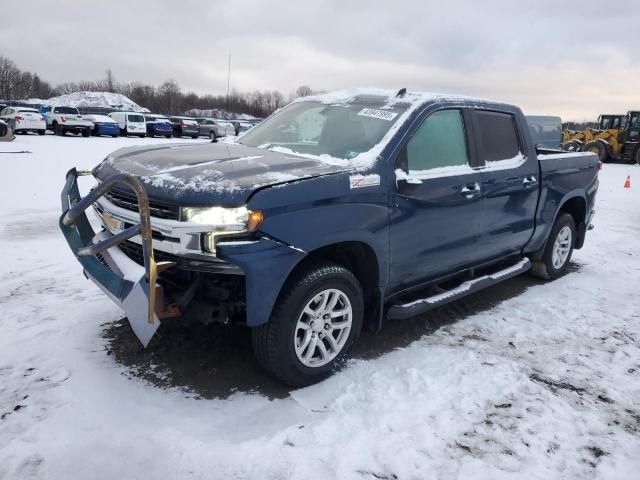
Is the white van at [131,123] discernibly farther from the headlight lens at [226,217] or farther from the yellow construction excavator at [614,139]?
the headlight lens at [226,217]

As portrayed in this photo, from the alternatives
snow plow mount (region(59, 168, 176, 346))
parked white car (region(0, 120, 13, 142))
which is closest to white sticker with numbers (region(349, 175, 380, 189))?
snow plow mount (region(59, 168, 176, 346))

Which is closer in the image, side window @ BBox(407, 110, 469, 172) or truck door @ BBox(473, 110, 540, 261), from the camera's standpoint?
side window @ BBox(407, 110, 469, 172)

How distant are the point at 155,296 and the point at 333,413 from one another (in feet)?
4.00

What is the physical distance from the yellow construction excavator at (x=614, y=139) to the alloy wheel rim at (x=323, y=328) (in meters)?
23.0

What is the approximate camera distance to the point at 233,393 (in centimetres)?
311

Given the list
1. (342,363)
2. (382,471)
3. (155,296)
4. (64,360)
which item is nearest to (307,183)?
(155,296)

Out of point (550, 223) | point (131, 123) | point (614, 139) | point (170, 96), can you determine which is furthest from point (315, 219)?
point (170, 96)

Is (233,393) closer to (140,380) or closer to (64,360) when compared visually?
(140,380)

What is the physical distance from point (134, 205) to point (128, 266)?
1.21 feet

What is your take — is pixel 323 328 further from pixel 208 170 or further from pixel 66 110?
pixel 66 110

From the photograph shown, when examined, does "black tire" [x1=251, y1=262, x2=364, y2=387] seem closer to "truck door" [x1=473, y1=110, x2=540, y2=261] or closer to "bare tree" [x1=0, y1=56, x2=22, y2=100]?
"truck door" [x1=473, y1=110, x2=540, y2=261]

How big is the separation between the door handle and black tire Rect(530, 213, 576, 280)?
6.15 ft

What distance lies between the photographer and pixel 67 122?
28.0 meters

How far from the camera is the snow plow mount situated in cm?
261
